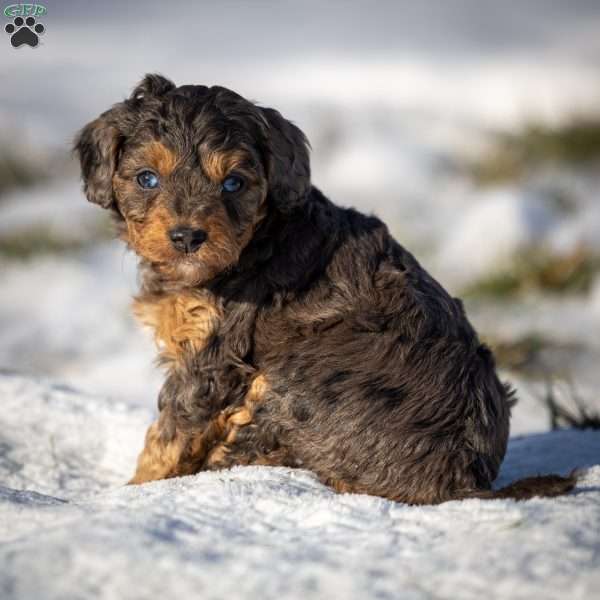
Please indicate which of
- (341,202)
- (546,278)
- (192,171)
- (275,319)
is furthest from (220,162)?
(341,202)

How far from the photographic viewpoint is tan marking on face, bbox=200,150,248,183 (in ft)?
15.1

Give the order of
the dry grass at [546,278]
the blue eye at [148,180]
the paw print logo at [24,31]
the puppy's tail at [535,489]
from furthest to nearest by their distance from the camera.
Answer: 1. the dry grass at [546,278]
2. the paw print logo at [24,31]
3. the blue eye at [148,180]
4. the puppy's tail at [535,489]

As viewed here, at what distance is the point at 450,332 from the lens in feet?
15.8

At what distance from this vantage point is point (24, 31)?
8.38 metres

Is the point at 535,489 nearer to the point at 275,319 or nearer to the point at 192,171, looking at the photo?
the point at 275,319

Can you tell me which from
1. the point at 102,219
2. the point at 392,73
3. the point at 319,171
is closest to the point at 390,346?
the point at 102,219

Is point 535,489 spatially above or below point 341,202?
below

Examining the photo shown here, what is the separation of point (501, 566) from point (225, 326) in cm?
196

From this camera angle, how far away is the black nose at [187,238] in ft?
14.6

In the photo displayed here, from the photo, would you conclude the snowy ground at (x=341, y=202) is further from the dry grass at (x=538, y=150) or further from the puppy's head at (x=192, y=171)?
the puppy's head at (x=192, y=171)

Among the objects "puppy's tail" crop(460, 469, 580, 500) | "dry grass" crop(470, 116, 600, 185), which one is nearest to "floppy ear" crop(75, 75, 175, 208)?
"puppy's tail" crop(460, 469, 580, 500)

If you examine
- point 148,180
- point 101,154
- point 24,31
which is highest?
point 24,31

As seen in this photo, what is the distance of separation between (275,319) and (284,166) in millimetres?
806

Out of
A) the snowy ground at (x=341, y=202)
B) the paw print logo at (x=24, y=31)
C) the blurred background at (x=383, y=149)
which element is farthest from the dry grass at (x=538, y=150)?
the paw print logo at (x=24, y=31)
